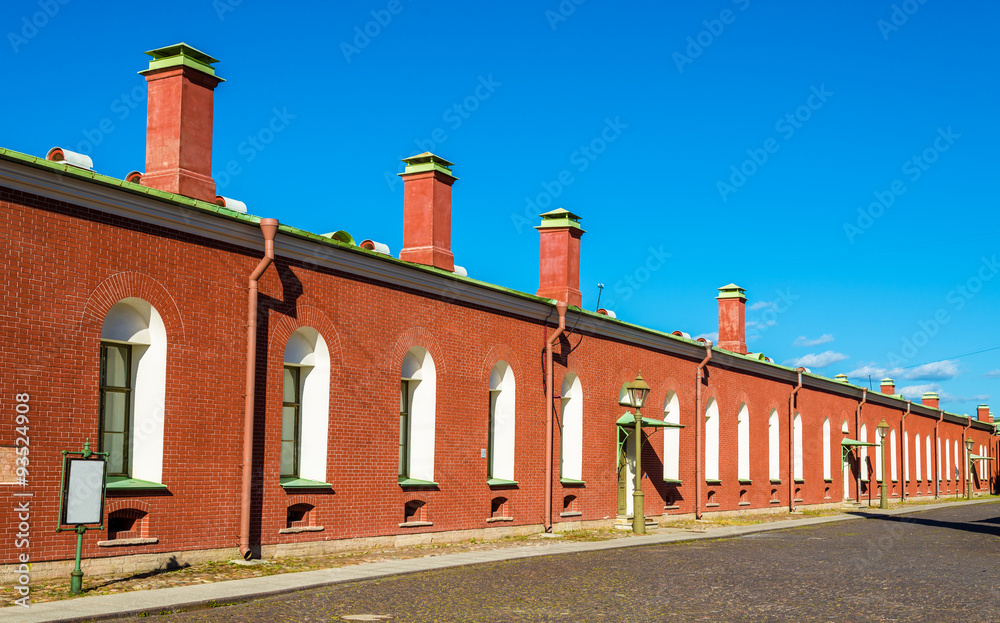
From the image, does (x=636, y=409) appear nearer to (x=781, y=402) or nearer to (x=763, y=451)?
(x=763, y=451)

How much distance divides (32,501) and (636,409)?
51.4 feet

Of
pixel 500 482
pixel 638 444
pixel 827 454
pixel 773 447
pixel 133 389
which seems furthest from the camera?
pixel 827 454

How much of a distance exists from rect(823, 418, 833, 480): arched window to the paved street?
21.8 metres

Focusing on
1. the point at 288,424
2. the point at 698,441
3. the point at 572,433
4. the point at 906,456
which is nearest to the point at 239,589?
the point at 288,424

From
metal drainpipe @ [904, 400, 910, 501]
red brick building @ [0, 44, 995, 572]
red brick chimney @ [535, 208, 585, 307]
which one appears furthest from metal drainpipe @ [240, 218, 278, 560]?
metal drainpipe @ [904, 400, 910, 501]

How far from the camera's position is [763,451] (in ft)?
119

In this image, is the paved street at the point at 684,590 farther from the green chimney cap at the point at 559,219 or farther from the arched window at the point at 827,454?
the arched window at the point at 827,454

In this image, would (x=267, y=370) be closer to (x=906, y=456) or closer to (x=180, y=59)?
(x=180, y=59)

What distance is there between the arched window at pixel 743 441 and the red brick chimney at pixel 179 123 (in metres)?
24.0

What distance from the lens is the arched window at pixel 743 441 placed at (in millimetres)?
34969

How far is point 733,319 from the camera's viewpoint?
37.6 metres

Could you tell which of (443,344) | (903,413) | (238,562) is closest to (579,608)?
(238,562)

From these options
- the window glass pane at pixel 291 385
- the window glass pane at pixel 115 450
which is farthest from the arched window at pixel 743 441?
the window glass pane at pixel 115 450

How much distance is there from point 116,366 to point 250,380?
2.08m
